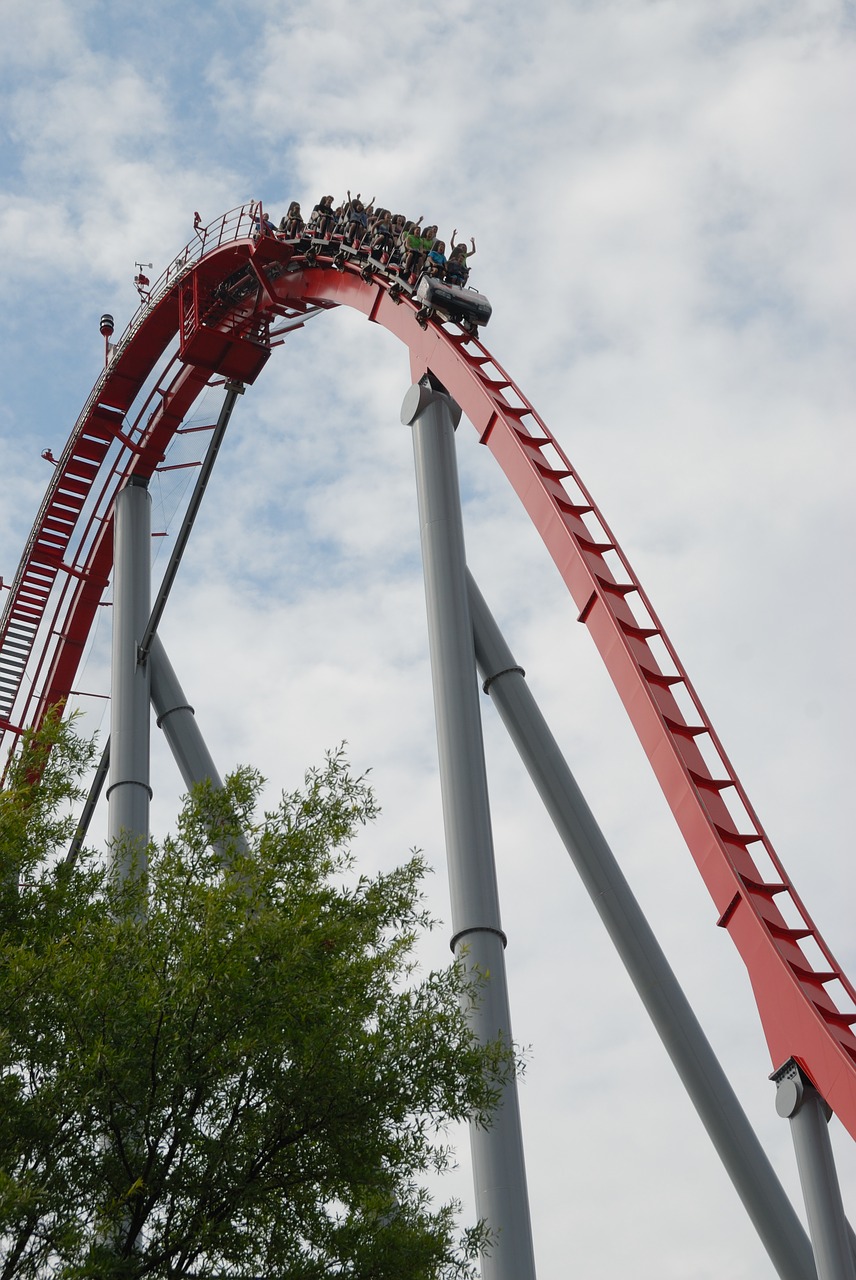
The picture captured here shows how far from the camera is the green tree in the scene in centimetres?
520

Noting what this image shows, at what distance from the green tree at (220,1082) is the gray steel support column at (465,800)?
67cm

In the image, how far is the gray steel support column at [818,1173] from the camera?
545cm

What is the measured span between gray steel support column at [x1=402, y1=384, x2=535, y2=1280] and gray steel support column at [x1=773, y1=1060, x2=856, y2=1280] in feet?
3.80

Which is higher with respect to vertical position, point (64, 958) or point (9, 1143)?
point (64, 958)

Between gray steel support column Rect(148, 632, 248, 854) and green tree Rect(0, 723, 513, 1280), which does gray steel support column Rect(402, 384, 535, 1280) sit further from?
gray steel support column Rect(148, 632, 248, 854)

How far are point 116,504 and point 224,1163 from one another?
385 inches

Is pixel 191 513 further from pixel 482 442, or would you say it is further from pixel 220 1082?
pixel 220 1082

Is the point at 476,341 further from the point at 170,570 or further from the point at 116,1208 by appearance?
the point at 116,1208

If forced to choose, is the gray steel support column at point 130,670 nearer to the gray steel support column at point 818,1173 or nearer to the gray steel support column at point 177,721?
the gray steel support column at point 177,721

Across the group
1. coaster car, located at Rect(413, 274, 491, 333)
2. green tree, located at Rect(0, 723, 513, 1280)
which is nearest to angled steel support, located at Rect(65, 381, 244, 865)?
coaster car, located at Rect(413, 274, 491, 333)

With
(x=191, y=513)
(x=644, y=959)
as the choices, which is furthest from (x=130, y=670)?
(x=644, y=959)

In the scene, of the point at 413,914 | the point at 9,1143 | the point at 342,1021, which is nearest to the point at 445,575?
the point at 413,914

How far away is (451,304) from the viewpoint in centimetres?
1038

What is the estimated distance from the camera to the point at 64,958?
5438mm
